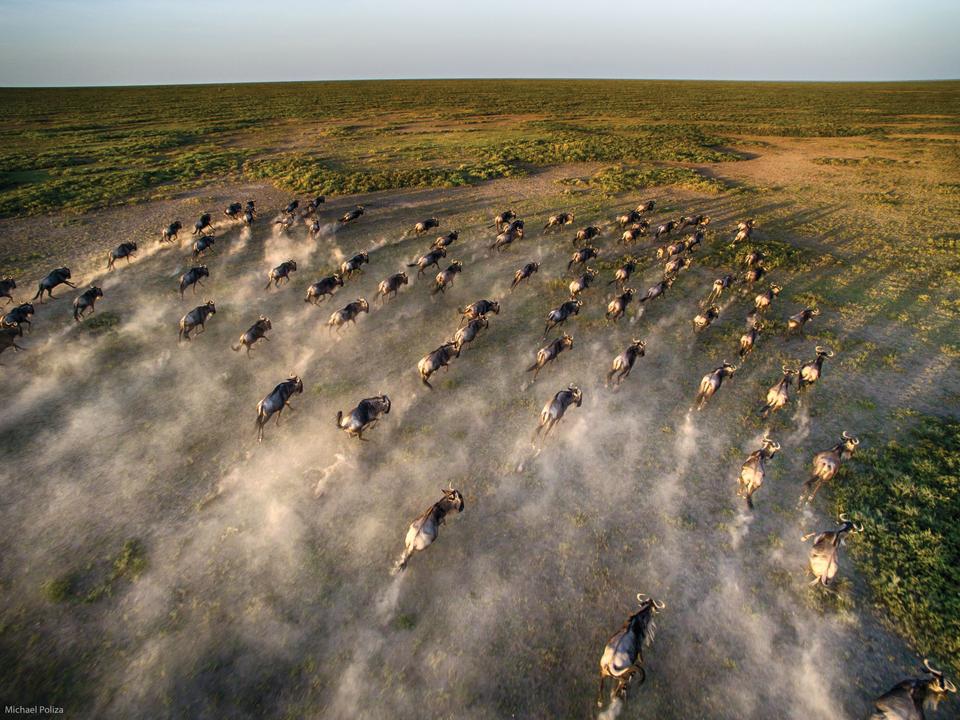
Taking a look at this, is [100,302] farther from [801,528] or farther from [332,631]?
[801,528]

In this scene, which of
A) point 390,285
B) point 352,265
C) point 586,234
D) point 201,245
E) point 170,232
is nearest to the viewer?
point 390,285

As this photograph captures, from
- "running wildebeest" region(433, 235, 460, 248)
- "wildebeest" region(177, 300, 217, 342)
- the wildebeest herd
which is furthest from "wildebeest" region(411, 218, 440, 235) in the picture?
"wildebeest" region(177, 300, 217, 342)

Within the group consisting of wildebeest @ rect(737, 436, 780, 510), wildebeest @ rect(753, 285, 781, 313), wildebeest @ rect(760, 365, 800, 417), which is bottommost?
wildebeest @ rect(737, 436, 780, 510)

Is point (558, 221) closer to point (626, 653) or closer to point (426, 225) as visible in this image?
point (426, 225)

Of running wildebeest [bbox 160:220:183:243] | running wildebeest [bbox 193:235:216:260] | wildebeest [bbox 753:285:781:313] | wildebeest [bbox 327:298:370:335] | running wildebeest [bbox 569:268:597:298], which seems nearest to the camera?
wildebeest [bbox 327:298:370:335]

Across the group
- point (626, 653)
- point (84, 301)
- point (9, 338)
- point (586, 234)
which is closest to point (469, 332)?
point (626, 653)

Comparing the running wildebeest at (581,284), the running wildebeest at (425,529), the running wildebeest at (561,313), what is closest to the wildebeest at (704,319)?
the running wildebeest at (561,313)

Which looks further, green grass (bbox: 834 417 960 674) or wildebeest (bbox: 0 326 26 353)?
wildebeest (bbox: 0 326 26 353)

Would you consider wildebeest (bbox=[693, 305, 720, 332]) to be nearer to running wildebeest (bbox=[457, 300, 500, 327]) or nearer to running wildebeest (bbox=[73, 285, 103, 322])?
running wildebeest (bbox=[457, 300, 500, 327])
